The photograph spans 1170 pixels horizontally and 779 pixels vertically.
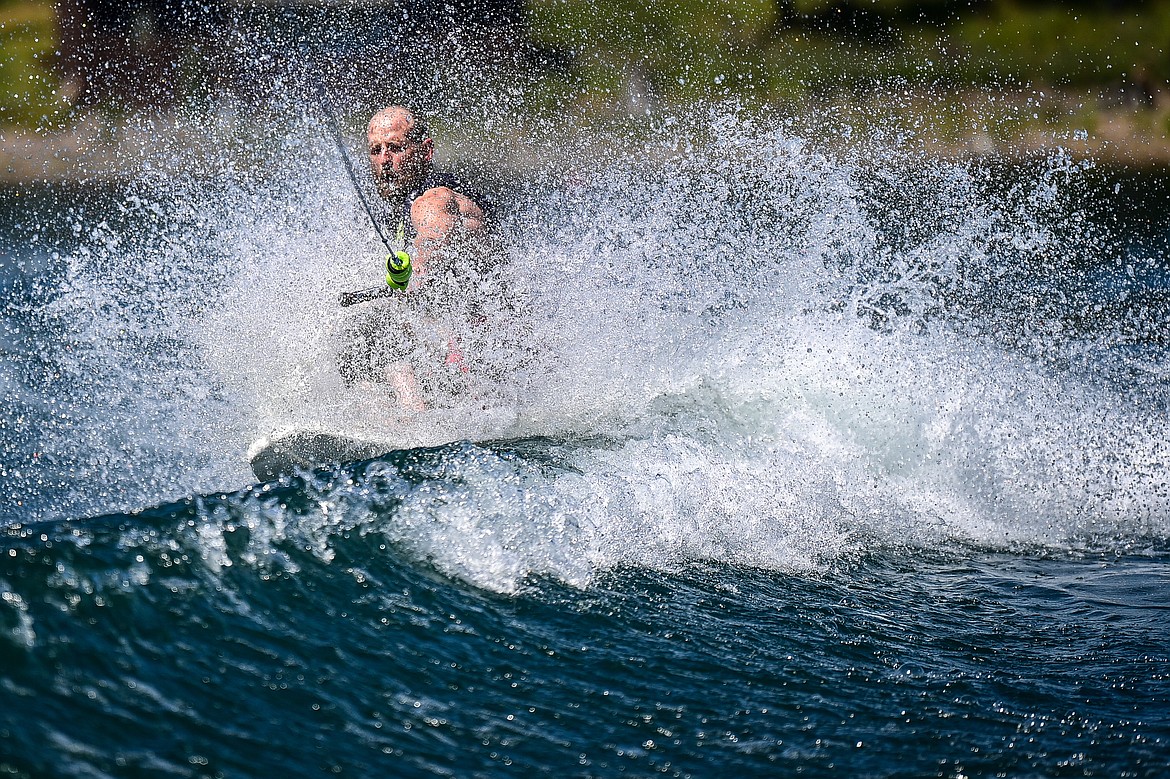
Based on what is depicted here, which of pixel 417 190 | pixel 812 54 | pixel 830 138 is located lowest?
pixel 417 190

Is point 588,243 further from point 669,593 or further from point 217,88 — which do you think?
point 217,88

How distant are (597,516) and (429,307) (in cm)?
149

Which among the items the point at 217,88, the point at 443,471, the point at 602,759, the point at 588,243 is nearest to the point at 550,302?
the point at 588,243

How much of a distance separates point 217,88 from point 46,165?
2.99 metres

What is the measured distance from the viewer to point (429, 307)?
14.6ft

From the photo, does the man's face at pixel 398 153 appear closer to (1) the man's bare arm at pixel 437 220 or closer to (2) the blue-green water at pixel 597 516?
(1) the man's bare arm at pixel 437 220

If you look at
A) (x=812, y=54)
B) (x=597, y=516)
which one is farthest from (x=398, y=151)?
(x=812, y=54)

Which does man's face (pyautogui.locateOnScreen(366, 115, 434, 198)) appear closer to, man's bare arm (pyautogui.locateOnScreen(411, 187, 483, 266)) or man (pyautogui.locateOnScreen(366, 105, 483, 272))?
man (pyautogui.locateOnScreen(366, 105, 483, 272))

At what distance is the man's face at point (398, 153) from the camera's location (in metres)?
4.65

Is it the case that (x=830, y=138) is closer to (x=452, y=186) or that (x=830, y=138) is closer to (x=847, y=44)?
(x=847, y=44)

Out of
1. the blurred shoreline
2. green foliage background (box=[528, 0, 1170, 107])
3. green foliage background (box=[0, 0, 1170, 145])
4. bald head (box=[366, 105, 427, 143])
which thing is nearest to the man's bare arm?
bald head (box=[366, 105, 427, 143])

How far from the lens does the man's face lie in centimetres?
465

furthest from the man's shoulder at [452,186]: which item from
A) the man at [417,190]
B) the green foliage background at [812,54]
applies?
the green foliage background at [812,54]

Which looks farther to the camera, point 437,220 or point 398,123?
point 398,123
